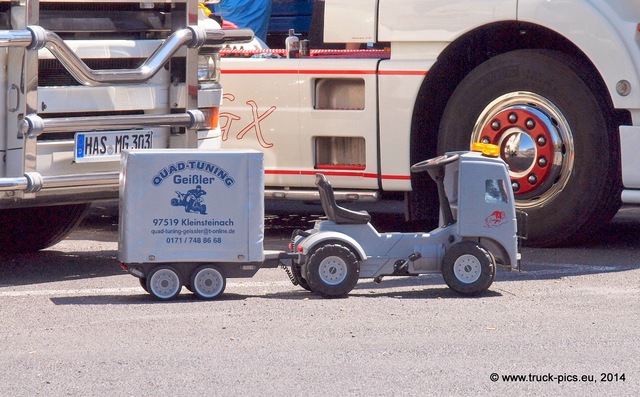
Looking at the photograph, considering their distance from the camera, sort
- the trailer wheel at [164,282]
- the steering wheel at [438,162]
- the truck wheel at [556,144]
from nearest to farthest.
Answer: the trailer wheel at [164,282], the steering wheel at [438,162], the truck wheel at [556,144]

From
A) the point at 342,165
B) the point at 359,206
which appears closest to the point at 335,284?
the point at 342,165

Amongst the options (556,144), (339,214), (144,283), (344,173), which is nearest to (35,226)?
(344,173)

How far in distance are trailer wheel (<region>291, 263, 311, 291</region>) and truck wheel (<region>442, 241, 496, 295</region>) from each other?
0.73 meters

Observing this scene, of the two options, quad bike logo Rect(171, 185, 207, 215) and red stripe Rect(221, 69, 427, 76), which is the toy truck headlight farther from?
quad bike logo Rect(171, 185, 207, 215)

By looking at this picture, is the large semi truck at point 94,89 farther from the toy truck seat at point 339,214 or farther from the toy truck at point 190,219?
the toy truck seat at point 339,214

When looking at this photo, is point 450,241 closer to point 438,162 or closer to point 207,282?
point 438,162

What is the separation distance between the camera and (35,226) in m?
9.02

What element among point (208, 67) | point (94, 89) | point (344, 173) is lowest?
point (344, 173)

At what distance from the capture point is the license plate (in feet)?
25.1

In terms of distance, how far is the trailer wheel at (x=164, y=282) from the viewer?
22.8 feet

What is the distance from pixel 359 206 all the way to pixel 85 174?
433 centimetres

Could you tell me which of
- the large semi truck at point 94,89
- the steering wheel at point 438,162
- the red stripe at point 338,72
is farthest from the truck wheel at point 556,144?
the large semi truck at point 94,89

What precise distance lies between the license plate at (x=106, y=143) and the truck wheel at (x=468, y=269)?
1.99 metres

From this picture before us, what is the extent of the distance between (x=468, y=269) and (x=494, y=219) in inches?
12.9
